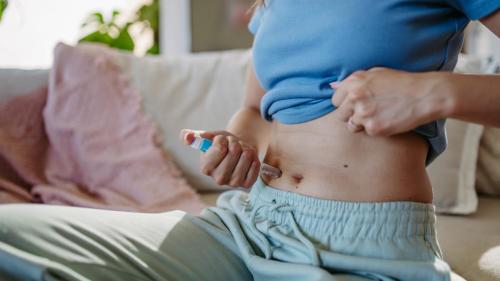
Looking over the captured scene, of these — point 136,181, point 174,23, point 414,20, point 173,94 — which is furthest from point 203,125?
point 174,23

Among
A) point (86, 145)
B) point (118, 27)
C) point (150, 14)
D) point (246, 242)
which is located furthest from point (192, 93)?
point (150, 14)

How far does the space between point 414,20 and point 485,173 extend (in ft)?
2.95

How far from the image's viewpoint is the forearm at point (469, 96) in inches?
24.6

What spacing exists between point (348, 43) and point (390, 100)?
5.1 inches

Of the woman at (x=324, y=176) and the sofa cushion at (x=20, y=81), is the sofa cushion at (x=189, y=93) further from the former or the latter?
the woman at (x=324, y=176)

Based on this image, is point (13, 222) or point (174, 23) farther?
point (174, 23)

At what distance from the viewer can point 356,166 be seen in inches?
29.2

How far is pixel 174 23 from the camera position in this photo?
2.74m

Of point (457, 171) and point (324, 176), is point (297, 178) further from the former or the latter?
point (457, 171)

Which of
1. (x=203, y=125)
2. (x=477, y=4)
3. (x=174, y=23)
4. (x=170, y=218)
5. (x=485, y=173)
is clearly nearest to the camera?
(x=477, y=4)

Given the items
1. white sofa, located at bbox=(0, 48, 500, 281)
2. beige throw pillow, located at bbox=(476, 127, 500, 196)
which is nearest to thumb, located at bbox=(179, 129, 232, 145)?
white sofa, located at bbox=(0, 48, 500, 281)

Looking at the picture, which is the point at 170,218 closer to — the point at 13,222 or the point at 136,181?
the point at 13,222

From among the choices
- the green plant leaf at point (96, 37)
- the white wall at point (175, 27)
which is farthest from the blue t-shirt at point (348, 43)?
the white wall at point (175, 27)

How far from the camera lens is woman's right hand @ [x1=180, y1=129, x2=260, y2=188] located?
81 cm
